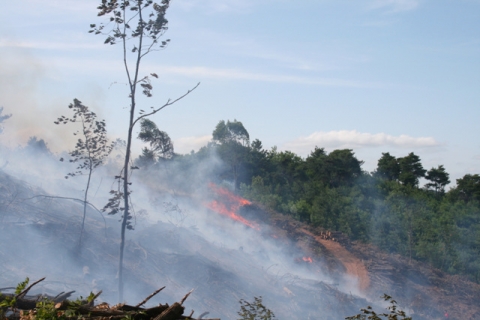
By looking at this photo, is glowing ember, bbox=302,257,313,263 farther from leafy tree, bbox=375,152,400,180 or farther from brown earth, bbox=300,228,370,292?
leafy tree, bbox=375,152,400,180

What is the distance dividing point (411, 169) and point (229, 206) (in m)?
24.6

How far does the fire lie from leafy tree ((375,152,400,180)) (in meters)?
22.5

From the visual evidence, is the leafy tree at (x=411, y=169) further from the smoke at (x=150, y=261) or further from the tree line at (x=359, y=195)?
the smoke at (x=150, y=261)

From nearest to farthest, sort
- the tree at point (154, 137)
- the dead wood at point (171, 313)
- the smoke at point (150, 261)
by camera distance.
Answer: the dead wood at point (171, 313)
the smoke at point (150, 261)
the tree at point (154, 137)

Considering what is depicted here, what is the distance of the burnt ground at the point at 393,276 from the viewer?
2417 centimetres

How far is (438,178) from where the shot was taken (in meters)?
48.3

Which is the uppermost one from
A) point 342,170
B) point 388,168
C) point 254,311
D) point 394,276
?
point 388,168

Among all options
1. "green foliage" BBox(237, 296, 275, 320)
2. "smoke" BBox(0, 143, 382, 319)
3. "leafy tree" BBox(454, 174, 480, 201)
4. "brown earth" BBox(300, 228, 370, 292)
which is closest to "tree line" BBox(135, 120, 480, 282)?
"leafy tree" BBox(454, 174, 480, 201)

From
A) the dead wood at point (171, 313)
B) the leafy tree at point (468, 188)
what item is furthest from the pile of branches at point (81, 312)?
the leafy tree at point (468, 188)

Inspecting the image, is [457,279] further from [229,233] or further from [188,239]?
[188,239]

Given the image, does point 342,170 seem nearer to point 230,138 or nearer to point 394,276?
point 230,138

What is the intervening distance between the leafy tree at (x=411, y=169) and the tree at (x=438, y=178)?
833 mm

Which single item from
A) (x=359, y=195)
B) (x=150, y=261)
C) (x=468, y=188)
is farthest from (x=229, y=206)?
(x=468, y=188)

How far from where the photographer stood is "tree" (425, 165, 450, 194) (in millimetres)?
48281
